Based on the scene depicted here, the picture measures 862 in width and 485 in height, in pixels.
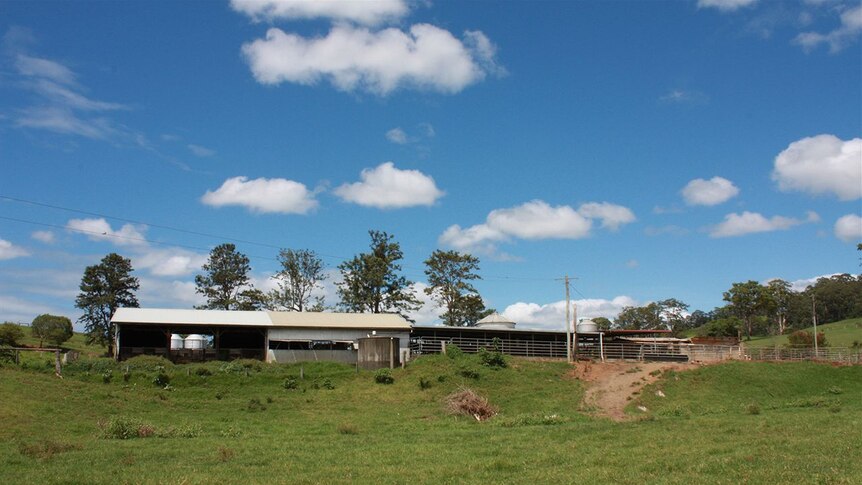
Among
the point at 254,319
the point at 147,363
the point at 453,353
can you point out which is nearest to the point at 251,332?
the point at 254,319

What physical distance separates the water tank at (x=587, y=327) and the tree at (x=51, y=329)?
173 ft

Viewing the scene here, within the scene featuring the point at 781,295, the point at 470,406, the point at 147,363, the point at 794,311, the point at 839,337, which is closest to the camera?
the point at 470,406

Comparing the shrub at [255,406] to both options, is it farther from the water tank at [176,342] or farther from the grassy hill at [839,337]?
the grassy hill at [839,337]

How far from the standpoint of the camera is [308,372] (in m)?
48.8

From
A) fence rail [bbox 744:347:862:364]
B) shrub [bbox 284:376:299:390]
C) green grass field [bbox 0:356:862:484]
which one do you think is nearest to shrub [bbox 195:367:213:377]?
green grass field [bbox 0:356:862:484]

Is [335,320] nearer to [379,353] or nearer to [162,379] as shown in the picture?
[379,353]

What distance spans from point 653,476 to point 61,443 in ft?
64.7

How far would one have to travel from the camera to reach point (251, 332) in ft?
196

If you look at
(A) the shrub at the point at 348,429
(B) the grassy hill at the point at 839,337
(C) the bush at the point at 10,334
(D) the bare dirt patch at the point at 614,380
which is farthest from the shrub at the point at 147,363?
(B) the grassy hill at the point at 839,337

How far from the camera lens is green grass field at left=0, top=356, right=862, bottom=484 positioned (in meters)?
18.5

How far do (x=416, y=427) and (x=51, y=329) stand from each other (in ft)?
184

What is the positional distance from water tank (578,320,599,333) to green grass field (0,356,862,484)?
39.2 feet

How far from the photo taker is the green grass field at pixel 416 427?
18469 mm

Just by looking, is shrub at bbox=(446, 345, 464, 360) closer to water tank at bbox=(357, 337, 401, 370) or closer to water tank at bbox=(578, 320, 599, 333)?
water tank at bbox=(357, 337, 401, 370)
